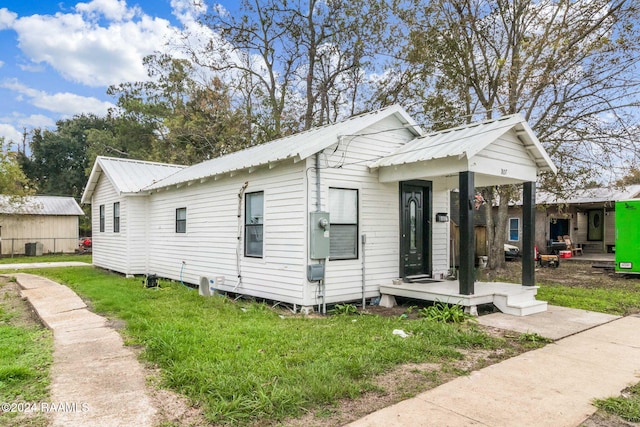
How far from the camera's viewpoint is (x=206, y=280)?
9133 mm

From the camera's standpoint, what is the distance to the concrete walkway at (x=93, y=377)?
3229mm

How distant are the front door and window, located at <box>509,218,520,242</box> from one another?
1506 centimetres

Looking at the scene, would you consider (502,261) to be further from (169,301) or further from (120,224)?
(120,224)

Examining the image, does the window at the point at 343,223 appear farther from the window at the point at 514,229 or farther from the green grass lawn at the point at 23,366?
the window at the point at 514,229

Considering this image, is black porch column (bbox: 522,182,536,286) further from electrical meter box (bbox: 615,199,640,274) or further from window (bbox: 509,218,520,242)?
window (bbox: 509,218,520,242)

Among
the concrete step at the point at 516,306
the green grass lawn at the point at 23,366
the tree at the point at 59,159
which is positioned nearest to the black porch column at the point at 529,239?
the concrete step at the point at 516,306

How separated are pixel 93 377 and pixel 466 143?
6060 millimetres

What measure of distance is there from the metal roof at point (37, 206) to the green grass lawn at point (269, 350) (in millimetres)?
18492

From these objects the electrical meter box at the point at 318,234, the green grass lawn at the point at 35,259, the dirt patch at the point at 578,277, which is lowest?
the green grass lawn at the point at 35,259

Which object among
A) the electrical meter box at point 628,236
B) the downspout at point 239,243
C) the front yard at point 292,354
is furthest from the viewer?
the electrical meter box at point 628,236

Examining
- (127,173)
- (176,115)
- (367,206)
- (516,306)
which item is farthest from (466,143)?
(176,115)

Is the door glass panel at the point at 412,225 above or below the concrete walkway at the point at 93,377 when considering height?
above

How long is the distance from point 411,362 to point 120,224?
11.7 metres

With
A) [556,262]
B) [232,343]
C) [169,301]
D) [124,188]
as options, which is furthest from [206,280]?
[556,262]
